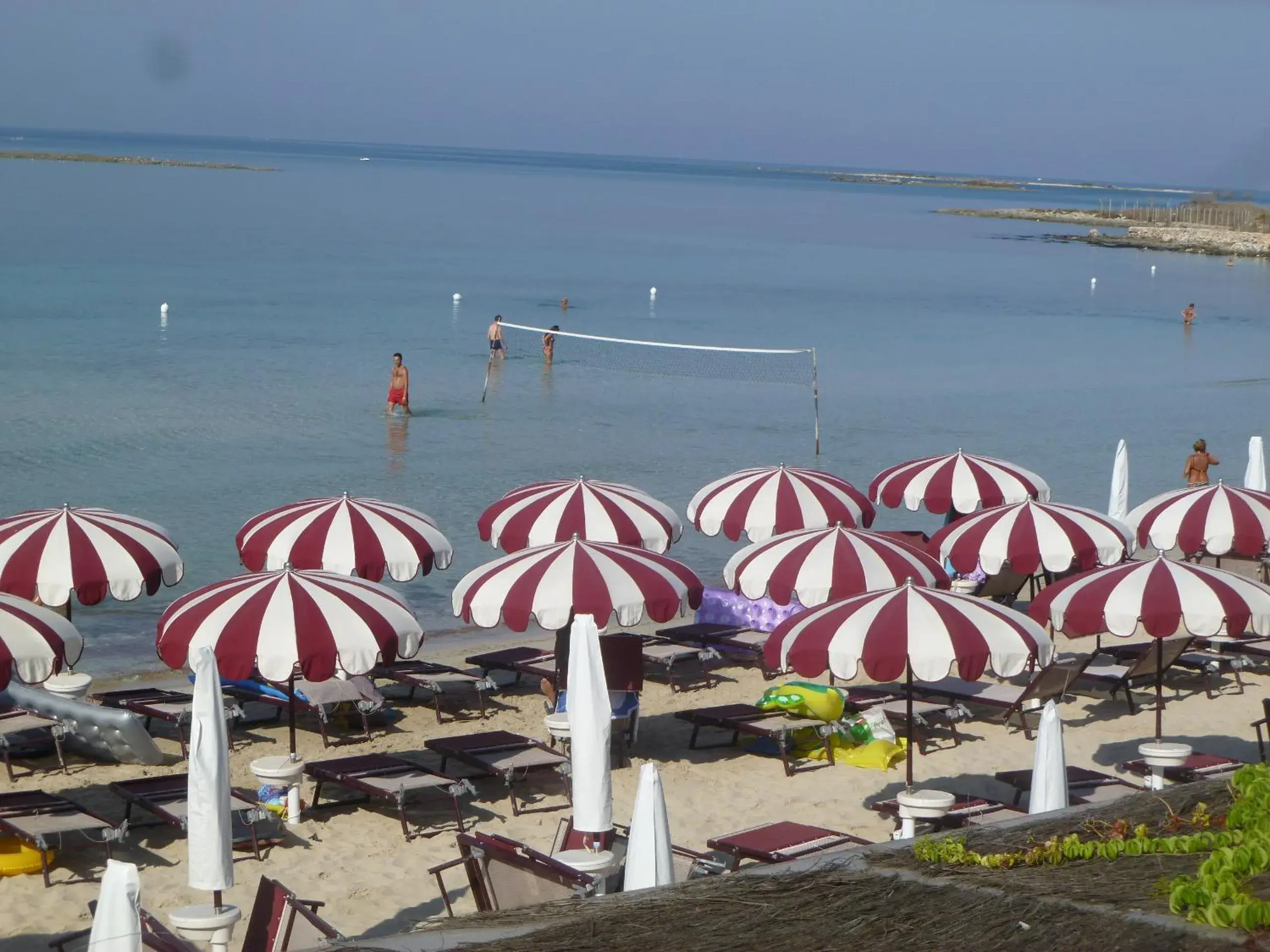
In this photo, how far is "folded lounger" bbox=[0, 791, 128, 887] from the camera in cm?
881

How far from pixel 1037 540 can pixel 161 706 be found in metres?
7.36

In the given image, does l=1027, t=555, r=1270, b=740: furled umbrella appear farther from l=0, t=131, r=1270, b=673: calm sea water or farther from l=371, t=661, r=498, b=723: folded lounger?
l=0, t=131, r=1270, b=673: calm sea water

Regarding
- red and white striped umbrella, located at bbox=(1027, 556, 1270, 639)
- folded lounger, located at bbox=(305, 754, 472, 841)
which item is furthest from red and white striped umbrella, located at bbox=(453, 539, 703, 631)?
red and white striped umbrella, located at bbox=(1027, 556, 1270, 639)

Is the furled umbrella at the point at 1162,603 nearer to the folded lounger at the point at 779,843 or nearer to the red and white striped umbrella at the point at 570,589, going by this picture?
the folded lounger at the point at 779,843

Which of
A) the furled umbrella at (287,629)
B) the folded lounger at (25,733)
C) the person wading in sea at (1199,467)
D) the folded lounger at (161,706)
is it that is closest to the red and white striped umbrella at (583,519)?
the folded lounger at (161,706)

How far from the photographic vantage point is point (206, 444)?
2686 cm

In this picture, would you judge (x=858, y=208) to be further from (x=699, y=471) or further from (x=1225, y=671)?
(x=1225, y=671)

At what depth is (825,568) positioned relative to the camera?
453 inches

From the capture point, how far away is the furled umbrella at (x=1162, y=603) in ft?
32.6

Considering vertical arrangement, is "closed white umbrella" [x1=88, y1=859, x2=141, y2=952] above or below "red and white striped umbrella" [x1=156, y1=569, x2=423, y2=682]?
below

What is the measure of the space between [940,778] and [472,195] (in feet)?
455

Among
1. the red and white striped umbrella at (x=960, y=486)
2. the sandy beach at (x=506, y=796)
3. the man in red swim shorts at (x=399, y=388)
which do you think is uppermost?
the man in red swim shorts at (x=399, y=388)

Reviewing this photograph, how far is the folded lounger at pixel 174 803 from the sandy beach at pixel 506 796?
18cm

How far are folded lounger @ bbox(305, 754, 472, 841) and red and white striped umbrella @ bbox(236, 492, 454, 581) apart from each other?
2.24 m
